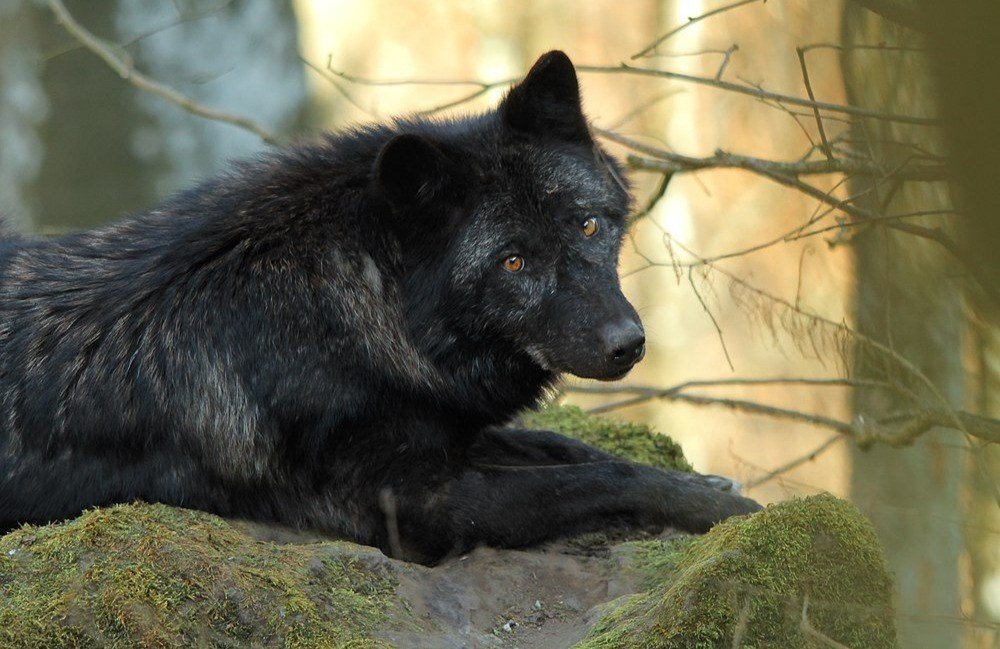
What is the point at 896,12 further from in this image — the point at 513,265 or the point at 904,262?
the point at 513,265

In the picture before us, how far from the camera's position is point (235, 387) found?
4.72 m

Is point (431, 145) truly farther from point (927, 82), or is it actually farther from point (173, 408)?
point (927, 82)

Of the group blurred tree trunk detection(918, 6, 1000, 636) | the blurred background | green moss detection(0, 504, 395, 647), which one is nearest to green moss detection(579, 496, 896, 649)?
green moss detection(0, 504, 395, 647)

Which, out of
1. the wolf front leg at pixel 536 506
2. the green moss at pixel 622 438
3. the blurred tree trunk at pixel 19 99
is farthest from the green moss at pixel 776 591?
the blurred tree trunk at pixel 19 99

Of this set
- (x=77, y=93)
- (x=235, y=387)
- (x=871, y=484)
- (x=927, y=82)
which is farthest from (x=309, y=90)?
(x=927, y=82)

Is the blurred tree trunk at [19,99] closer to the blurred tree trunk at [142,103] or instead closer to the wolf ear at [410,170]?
the blurred tree trunk at [142,103]

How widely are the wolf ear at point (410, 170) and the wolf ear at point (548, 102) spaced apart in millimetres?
497

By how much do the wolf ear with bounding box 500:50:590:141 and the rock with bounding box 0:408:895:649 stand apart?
2092mm

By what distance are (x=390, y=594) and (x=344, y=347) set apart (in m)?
1.28

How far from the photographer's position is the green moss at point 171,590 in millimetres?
3229

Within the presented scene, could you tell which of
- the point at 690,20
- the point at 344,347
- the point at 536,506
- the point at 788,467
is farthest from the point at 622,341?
the point at 788,467

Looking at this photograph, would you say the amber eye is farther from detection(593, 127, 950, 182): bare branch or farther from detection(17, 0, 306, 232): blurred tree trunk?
detection(17, 0, 306, 232): blurred tree trunk

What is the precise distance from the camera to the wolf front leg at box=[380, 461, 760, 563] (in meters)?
4.71

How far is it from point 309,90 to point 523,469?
13464 millimetres
